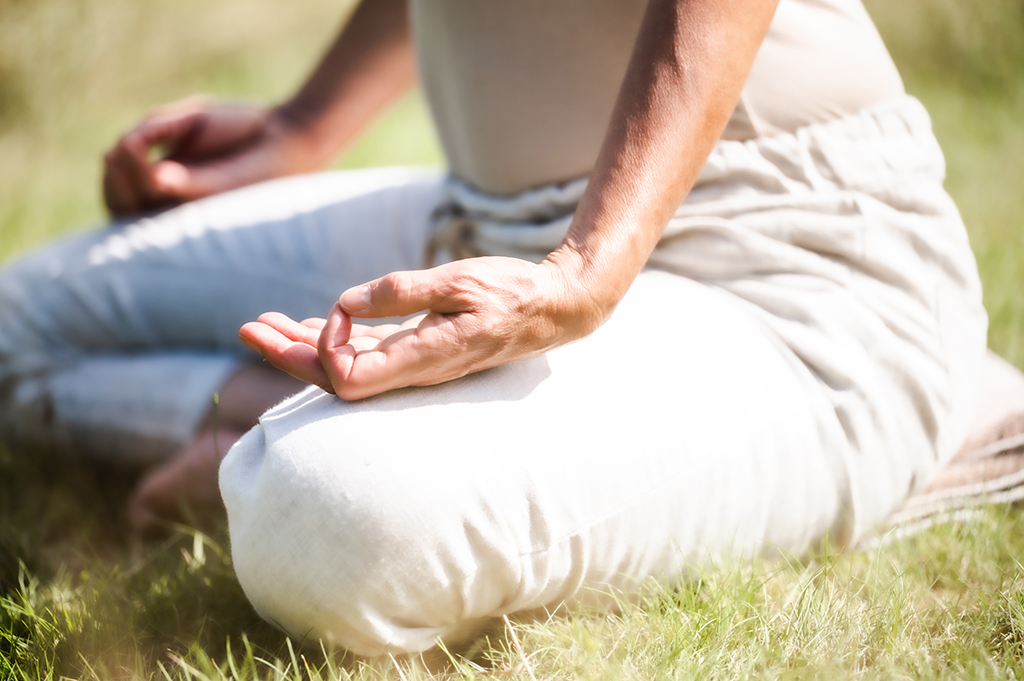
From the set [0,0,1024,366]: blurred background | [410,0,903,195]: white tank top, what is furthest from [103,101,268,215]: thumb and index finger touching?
[0,0,1024,366]: blurred background

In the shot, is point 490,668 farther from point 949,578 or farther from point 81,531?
point 81,531

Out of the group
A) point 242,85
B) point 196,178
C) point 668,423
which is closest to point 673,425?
point 668,423

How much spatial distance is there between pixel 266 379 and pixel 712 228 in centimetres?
84

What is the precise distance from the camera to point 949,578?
3.47 ft

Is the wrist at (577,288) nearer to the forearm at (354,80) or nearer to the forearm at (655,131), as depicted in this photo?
the forearm at (655,131)

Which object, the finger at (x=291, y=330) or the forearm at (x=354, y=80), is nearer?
the finger at (x=291, y=330)

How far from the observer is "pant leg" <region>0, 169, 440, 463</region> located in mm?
1498

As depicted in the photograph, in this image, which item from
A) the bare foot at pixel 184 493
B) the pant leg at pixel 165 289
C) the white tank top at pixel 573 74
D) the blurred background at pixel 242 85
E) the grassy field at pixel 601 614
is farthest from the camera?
the blurred background at pixel 242 85

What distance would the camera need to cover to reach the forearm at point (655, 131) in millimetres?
843

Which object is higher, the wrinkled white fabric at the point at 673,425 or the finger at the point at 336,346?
the finger at the point at 336,346

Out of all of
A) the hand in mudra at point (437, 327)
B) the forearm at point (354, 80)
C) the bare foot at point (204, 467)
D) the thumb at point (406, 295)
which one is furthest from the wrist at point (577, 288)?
the forearm at point (354, 80)

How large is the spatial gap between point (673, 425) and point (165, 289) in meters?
1.11

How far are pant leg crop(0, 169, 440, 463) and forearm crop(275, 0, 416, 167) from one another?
0.45 feet

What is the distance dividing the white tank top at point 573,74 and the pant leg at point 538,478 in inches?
9.4
